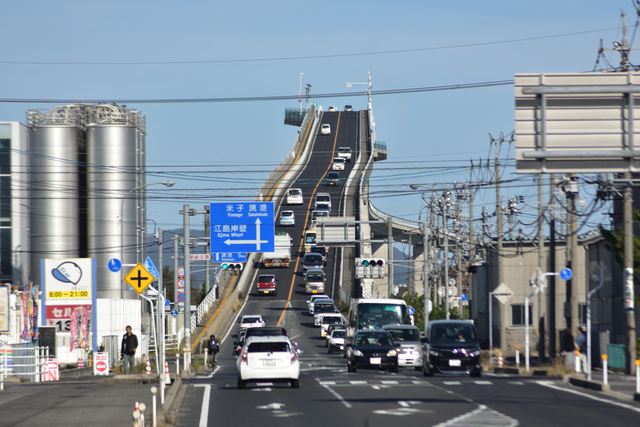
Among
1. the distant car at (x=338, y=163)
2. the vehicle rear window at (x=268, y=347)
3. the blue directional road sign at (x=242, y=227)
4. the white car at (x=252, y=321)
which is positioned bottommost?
the white car at (x=252, y=321)

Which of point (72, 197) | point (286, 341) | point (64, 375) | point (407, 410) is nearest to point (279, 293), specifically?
point (72, 197)

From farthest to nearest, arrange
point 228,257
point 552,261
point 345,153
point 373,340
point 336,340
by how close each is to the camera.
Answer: point 345,153
point 336,340
point 228,257
point 552,261
point 373,340

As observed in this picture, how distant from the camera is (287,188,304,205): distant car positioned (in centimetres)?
8681

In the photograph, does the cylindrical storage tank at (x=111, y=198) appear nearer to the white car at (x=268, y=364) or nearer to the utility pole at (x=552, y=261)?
the utility pole at (x=552, y=261)

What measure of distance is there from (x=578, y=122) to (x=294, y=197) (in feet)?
234

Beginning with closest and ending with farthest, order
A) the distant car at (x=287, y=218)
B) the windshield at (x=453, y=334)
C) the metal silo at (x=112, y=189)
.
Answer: the windshield at (x=453, y=334)
the metal silo at (x=112, y=189)
the distant car at (x=287, y=218)

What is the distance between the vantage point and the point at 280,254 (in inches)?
2913

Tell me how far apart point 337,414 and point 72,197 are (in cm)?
5426

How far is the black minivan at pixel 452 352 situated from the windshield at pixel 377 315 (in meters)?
12.0

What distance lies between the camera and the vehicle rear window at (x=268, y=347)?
2203cm

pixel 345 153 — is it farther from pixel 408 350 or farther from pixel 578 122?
pixel 578 122

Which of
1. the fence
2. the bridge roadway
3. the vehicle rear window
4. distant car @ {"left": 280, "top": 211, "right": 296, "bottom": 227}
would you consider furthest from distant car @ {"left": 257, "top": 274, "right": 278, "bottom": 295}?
the vehicle rear window

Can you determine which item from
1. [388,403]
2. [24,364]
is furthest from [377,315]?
[388,403]

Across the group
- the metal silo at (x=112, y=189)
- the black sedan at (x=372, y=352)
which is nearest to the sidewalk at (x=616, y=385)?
the black sedan at (x=372, y=352)
